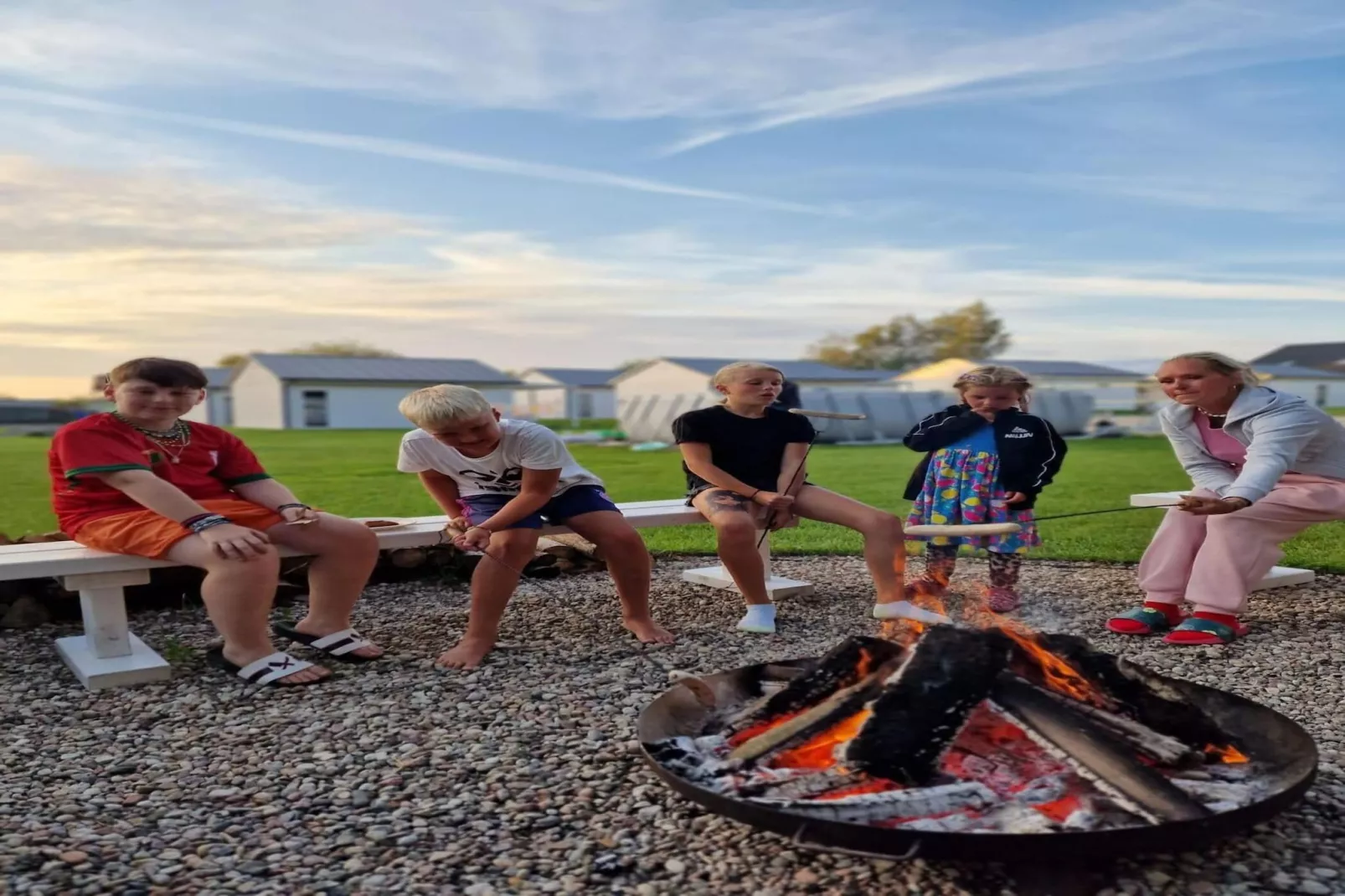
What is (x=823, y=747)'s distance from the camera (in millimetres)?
2453

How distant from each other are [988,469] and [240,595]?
3205 millimetres

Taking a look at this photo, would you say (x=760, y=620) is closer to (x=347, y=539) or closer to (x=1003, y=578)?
(x=1003, y=578)

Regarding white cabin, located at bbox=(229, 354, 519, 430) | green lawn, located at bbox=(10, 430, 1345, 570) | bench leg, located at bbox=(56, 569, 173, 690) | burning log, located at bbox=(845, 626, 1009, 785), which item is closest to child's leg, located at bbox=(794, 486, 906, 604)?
burning log, located at bbox=(845, 626, 1009, 785)

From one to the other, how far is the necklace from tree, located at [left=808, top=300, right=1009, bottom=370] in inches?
2309

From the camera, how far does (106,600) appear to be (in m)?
3.68

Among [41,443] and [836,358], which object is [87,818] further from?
[836,358]

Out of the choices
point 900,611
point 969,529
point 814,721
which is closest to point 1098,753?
point 814,721

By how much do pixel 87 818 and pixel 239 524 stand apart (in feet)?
4.76

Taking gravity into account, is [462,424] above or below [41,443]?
above

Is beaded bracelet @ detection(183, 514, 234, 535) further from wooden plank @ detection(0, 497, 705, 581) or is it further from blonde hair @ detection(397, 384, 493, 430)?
blonde hair @ detection(397, 384, 493, 430)

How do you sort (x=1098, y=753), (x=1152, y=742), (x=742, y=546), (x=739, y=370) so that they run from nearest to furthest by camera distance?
(x=1098, y=753) → (x=1152, y=742) → (x=742, y=546) → (x=739, y=370)

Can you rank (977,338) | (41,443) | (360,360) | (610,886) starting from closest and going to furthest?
(610,886)
(41,443)
(360,360)
(977,338)

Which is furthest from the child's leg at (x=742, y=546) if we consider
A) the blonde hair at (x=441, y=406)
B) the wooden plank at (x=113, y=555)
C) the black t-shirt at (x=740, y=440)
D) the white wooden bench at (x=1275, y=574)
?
the white wooden bench at (x=1275, y=574)

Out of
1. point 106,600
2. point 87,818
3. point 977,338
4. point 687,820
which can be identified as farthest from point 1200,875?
point 977,338
